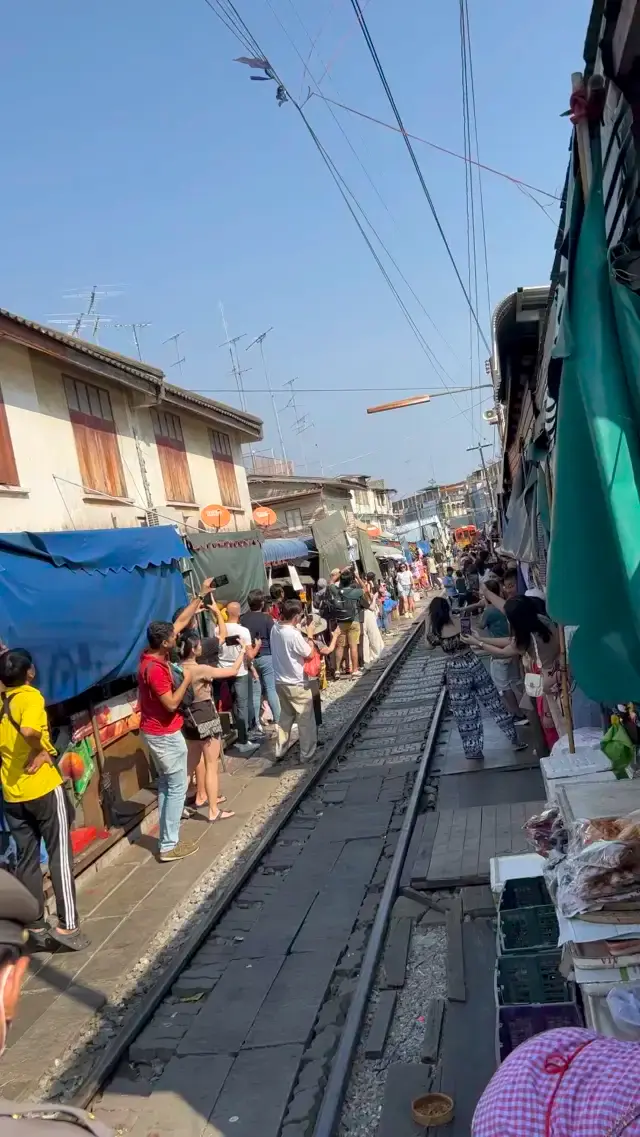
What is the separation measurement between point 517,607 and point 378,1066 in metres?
3.55

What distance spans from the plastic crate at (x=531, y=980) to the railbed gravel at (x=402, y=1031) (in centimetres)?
76

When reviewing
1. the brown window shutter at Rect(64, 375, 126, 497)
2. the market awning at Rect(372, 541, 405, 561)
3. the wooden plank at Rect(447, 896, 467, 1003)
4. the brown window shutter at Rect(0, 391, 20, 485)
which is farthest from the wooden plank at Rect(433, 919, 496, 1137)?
the market awning at Rect(372, 541, 405, 561)

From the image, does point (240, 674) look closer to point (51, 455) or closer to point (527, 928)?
point (51, 455)

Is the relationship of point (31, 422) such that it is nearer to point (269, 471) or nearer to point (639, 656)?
point (639, 656)

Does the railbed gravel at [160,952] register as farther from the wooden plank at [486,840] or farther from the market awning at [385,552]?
the market awning at [385,552]

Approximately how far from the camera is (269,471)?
124 feet

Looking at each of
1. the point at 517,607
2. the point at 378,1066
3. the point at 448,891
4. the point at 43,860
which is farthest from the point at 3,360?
the point at 378,1066

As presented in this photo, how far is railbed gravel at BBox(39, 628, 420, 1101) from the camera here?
4.43 meters

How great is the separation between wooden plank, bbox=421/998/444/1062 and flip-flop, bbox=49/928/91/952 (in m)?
2.87

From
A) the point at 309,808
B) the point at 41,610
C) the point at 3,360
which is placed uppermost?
the point at 3,360

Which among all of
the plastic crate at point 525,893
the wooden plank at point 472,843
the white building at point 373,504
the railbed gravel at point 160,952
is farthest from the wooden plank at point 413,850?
the white building at point 373,504

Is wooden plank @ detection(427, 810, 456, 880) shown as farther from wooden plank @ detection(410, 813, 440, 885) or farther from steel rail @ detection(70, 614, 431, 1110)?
steel rail @ detection(70, 614, 431, 1110)

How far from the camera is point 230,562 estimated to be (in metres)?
13.5

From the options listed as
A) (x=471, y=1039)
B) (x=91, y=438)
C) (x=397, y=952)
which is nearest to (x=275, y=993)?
(x=397, y=952)
